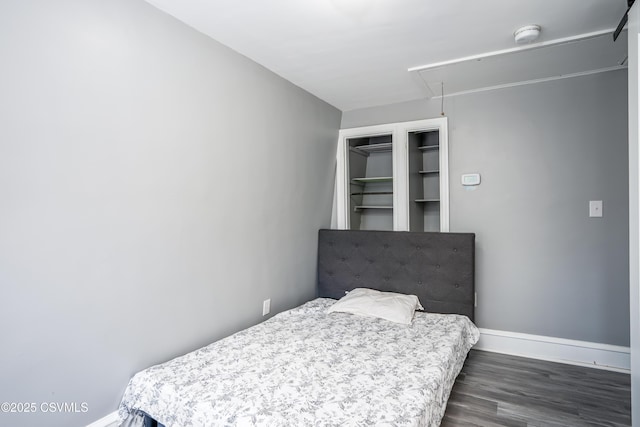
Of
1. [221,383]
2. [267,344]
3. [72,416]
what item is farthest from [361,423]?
[72,416]

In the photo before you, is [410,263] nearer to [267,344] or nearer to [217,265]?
[267,344]

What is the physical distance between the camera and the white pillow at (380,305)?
2.58 m

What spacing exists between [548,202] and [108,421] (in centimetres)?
326

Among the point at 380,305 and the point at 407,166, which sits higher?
the point at 407,166

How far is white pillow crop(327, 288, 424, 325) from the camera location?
8.45 feet

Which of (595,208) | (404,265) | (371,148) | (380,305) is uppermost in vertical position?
(371,148)

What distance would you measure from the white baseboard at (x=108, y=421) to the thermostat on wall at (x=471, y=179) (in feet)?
9.67

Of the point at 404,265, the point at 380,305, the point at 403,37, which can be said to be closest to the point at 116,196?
the point at 403,37

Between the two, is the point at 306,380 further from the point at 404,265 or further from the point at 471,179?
the point at 471,179

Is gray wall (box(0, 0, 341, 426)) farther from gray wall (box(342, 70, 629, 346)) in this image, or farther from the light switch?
the light switch

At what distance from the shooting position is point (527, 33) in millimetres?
2000

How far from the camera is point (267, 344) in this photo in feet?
6.83

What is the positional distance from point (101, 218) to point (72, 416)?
86 cm

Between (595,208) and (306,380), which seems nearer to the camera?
(306,380)
